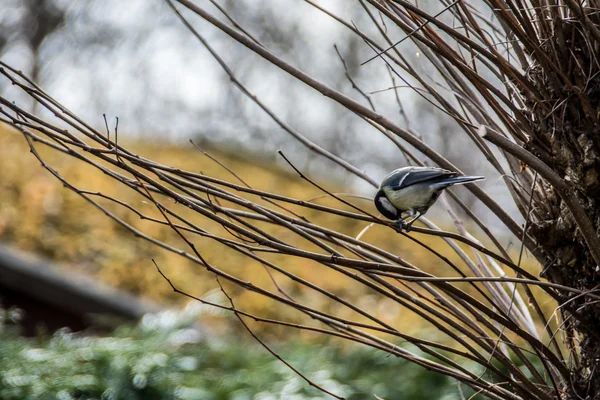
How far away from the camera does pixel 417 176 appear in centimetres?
251

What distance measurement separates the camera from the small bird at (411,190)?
2.42 meters

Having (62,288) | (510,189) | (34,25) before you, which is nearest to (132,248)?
(62,288)

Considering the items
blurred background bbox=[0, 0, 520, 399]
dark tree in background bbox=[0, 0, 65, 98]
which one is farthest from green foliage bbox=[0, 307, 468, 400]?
dark tree in background bbox=[0, 0, 65, 98]

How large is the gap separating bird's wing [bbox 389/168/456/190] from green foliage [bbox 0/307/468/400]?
1697mm

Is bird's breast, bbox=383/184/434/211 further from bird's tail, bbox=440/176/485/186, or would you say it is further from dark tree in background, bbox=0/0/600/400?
dark tree in background, bbox=0/0/600/400

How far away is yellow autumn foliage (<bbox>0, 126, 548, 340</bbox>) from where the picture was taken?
471 centimetres

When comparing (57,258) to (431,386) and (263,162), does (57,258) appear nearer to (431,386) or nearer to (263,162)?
(431,386)

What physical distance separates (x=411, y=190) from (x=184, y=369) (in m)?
1.98

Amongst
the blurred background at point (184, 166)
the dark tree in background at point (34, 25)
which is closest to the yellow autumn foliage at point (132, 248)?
the blurred background at point (184, 166)

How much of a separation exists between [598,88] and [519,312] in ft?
2.32

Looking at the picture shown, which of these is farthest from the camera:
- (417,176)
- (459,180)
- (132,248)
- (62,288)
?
(132,248)

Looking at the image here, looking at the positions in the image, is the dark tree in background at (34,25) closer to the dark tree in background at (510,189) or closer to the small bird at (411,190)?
the small bird at (411,190)

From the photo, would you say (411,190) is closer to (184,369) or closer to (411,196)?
(411,196)

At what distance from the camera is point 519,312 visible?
6.79ft
